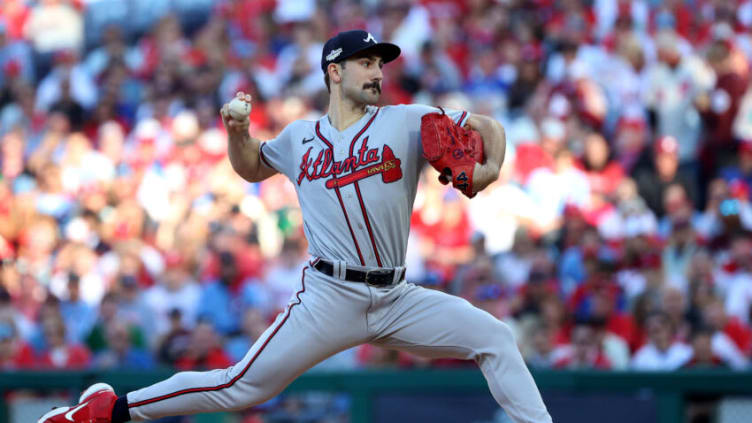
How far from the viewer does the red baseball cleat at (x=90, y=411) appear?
412 centimetres

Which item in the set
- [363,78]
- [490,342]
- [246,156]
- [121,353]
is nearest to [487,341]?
[490,342]

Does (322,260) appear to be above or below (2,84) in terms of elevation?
below

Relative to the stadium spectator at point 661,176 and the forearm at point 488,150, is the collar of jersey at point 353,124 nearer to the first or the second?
the forearm at point 488,150

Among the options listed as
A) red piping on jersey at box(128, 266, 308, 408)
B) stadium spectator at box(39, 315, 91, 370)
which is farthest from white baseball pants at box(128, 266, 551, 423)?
stadium spectator at box(39, 315, 91, 370)

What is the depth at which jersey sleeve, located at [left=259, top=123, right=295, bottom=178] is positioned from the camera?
14.1 ft

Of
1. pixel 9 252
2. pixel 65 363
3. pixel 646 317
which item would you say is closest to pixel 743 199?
pixel 646 317

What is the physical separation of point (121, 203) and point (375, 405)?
4552 mm

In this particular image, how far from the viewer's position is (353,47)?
4.05 meters

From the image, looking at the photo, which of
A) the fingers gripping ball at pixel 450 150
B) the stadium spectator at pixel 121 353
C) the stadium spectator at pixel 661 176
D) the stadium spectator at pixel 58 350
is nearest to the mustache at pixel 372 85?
the fingers gripping ball at pixel 450 150

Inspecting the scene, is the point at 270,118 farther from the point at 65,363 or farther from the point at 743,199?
the point at 743,199

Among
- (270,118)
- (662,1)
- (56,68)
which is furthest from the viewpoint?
(56,68)

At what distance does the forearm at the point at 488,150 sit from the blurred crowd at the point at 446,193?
8.95ft

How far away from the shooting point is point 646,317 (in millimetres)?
6734

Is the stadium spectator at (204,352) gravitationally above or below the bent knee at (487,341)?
below
